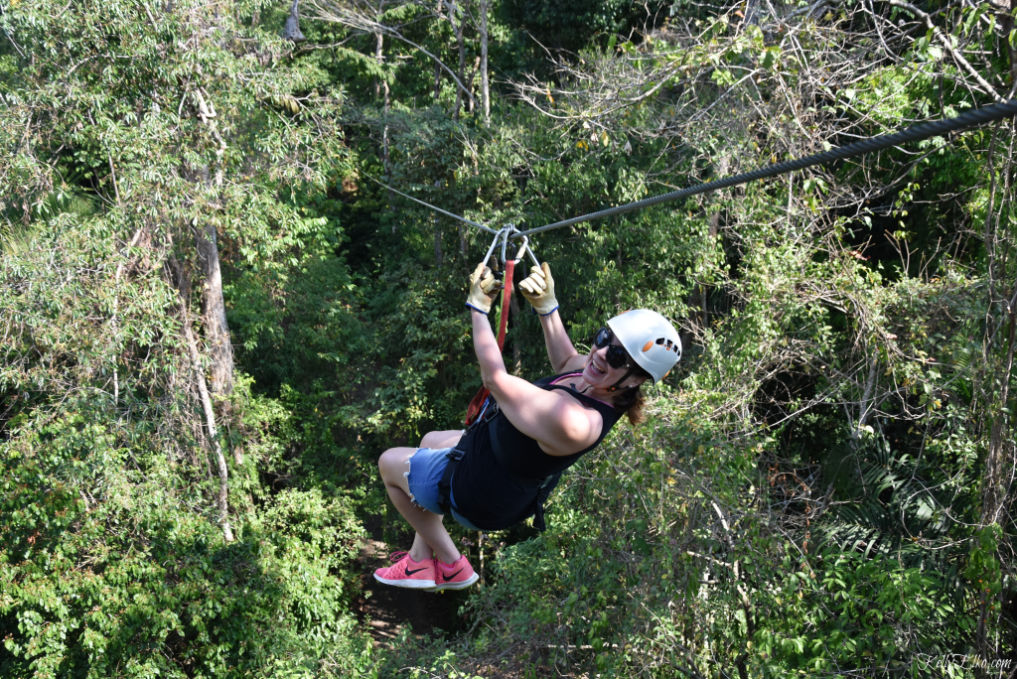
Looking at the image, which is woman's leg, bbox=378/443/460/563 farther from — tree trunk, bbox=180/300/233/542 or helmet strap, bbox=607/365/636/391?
tree trunk, bbox=180/300/233/542

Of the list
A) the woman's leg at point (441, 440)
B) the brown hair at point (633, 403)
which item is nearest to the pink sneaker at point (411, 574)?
the woman's leg at point (441, 440)

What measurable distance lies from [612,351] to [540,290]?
509 millimetres

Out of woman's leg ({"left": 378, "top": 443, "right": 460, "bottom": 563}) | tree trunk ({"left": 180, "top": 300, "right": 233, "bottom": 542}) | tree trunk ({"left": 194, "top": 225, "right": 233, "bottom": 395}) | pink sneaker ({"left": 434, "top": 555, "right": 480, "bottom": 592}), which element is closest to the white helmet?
woman's leg ({"left": 378, "top": 443, "right": 460, "bottom": 563})

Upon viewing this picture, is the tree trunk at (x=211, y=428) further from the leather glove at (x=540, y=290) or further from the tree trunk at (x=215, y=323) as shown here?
the leather glove at (x=540, y=290)

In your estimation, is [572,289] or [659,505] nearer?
[659,505]

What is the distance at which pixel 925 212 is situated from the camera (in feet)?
24.8

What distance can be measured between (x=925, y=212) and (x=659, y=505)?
Result: 4317 mm

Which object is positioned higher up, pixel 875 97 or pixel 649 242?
pixel 875 97

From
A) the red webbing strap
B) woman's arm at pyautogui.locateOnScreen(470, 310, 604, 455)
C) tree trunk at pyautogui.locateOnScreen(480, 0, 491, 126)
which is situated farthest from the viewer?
tree trunk at pyautogui.locateOnScreen(480, 0, 491, 126)

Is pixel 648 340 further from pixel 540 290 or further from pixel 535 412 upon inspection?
pixel 540 290

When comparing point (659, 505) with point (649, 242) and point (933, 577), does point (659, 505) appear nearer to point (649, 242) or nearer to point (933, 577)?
point (933, 577)

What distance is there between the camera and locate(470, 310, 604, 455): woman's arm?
226 cm

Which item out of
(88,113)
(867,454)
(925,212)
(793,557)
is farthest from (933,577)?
(88,113)

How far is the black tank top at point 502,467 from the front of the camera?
7.97 feet
